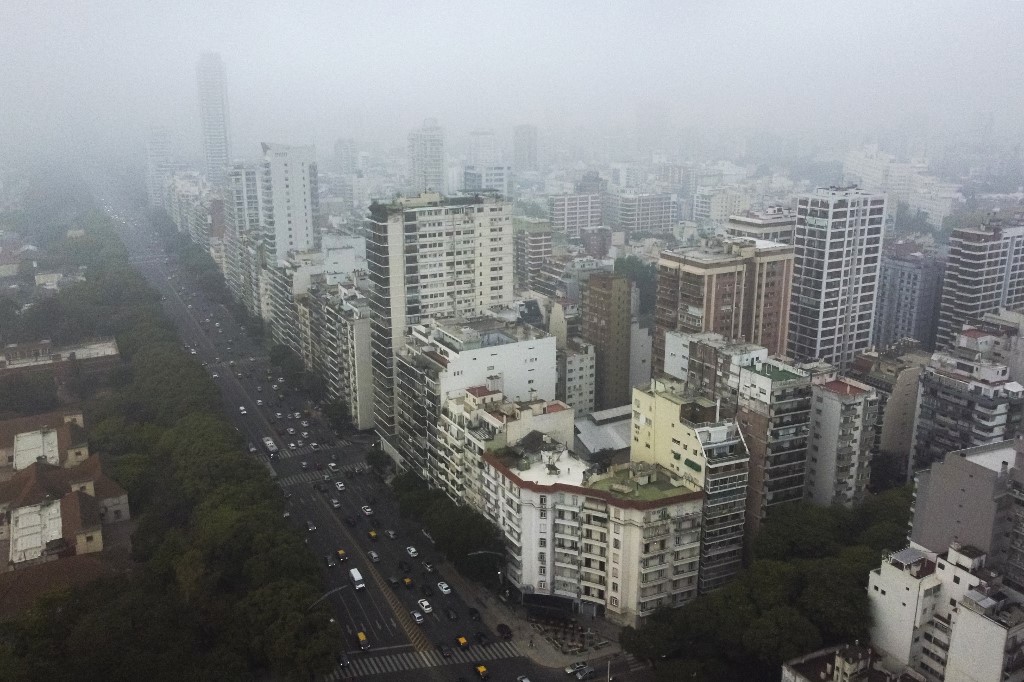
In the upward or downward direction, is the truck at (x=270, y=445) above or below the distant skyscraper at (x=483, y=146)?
below

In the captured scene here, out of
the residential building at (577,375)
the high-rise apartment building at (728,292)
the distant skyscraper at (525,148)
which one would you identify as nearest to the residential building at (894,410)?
the high-rise apartment building at (728,292)

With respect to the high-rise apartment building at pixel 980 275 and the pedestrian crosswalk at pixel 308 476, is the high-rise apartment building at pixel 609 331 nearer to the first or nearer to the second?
the pedestrian crosswalk at pixel 308 476

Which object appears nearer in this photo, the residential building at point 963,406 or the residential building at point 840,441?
the residential building at point 840,441

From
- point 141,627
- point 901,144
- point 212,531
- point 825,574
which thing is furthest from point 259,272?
point 901,144

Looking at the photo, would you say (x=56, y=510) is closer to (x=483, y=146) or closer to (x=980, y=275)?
(x=980, y=275)

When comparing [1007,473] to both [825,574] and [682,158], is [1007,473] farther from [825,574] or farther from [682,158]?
[682,158]

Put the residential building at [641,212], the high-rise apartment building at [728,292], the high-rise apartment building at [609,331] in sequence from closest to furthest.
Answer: the high-rise apartment building at [728,292] → the high-rise apartment building at [609,331] → the residential building at [641,212]

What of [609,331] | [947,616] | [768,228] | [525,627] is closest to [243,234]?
[609,331]
